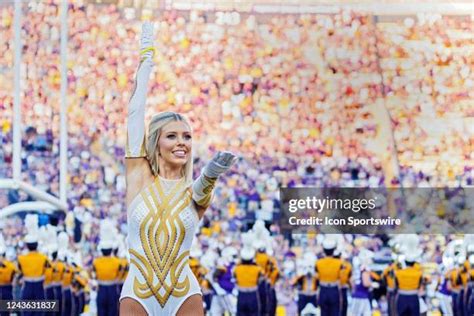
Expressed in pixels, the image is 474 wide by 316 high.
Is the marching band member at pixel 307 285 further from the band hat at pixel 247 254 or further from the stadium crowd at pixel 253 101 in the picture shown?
the band hat at pixel 247 254

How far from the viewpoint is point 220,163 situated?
3.45 metres

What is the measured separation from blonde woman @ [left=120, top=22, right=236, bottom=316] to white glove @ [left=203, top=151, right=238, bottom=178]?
91mm

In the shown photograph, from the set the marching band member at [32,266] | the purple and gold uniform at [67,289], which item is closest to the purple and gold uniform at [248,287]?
the purple and gold uniform at [67,289]

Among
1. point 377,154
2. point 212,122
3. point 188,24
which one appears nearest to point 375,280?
point 377,154

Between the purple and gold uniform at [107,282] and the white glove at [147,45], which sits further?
the purple and gold uniform at [107,282]

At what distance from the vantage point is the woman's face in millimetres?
3773

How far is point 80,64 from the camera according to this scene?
6844mm

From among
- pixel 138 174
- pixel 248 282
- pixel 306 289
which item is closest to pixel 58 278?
pixel 248 282

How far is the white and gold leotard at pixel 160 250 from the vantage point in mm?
3670

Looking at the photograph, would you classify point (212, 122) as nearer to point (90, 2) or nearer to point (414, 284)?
point (90, 2)

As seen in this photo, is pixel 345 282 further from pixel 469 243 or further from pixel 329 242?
pixel 469 243

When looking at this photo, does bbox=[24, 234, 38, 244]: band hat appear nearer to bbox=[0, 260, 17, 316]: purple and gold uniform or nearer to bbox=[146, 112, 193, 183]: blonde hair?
bbox=[0, 260, 17, 316]: purple and gold uniform

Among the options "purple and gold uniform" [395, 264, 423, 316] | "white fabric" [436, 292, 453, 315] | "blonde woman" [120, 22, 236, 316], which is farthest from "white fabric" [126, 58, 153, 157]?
"white fabric" [436, 292, 453, 315]

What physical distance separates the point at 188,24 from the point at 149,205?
324 centimetres
